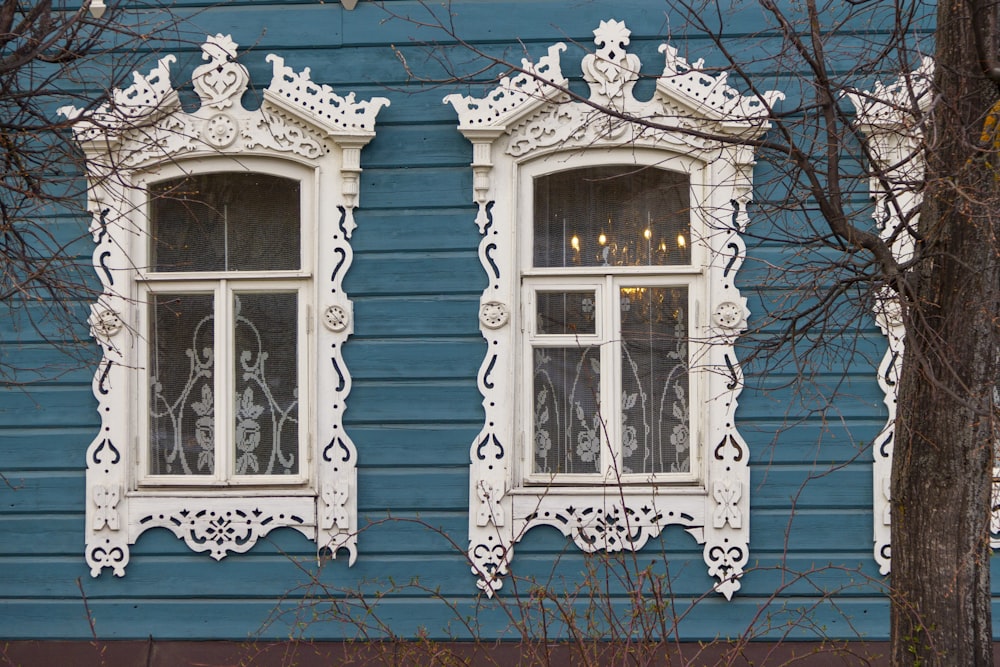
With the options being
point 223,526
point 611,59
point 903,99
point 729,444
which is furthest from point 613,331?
point 223,526

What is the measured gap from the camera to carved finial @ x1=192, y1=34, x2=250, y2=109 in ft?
19.6

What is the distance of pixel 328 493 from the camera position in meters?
5.86

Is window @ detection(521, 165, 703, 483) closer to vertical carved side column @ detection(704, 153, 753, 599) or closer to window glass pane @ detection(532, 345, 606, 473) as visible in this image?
window glass pane @ detection(532, 345, 606, 473)

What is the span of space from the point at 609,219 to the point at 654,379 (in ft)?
2.88

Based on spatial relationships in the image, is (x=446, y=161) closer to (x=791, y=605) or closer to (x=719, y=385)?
(x=719, y=385)

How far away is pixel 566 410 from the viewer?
19.8ft

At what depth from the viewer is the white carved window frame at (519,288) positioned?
19.0ft

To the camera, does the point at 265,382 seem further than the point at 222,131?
Yes

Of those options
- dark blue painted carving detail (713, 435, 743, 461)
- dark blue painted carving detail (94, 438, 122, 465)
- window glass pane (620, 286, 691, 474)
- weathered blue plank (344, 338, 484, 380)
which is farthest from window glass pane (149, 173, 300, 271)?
dark blue painted carving detail (713, 435, 743, 461)

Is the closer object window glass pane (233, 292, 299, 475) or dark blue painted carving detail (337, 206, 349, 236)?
dark blue painted carving detail (337, 206, 349, 236)

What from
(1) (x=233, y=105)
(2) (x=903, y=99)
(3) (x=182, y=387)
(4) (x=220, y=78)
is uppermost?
(4) (x=220, y=78)

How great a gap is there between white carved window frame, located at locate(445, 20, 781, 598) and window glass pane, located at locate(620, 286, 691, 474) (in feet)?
0.43

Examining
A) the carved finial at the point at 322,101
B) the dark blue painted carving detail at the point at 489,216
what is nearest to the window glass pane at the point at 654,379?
the dark blue painted carving detail at the point at 489,216

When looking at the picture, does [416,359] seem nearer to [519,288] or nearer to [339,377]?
[339,377]
